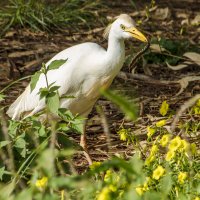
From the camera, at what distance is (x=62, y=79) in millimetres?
5184

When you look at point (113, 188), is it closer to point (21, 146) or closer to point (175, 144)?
point (175, 144)

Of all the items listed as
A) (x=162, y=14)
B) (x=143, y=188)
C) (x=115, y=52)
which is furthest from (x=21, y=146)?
(x=162, y=14)

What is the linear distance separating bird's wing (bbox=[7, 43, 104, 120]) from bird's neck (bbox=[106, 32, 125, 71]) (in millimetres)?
122

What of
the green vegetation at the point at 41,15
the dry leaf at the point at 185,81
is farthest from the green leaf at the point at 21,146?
the green vegetation at the point at 41,15

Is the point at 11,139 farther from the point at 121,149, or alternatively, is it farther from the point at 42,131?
the point at 121,149

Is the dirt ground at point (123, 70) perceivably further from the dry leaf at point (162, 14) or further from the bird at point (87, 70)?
the bird at point (87, 70)

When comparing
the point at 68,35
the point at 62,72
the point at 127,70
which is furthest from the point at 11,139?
the point at 68,35

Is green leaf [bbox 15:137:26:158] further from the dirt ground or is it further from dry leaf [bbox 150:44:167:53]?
dry leaf [bbox 150:44:167:53]

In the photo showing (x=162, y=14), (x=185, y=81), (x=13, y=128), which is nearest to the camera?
(x=13, y=128)

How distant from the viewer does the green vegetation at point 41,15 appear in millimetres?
7980

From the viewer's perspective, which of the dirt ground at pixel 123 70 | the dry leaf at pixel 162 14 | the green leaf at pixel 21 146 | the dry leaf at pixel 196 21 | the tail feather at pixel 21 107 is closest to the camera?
the green leaf at pixel 21 146

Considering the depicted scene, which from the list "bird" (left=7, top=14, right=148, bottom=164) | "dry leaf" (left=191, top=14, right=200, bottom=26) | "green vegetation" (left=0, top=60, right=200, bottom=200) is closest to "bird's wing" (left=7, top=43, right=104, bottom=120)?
"bird" (left=7, top=14, right=148, bottom=164)

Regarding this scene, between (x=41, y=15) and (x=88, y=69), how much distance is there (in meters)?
2.97

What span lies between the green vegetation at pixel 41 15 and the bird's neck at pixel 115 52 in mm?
2664
